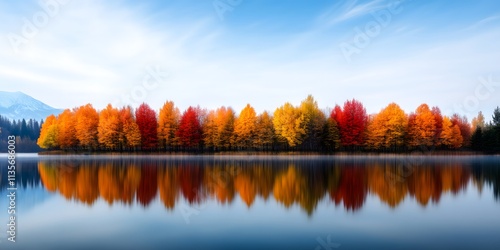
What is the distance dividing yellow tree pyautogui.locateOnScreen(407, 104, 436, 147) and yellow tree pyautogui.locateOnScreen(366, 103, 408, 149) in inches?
75.0

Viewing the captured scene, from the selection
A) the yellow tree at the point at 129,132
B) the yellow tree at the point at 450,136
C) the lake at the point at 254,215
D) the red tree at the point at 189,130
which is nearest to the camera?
the lake at the point at 254,215

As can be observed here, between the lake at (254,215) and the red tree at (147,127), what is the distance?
48.6m

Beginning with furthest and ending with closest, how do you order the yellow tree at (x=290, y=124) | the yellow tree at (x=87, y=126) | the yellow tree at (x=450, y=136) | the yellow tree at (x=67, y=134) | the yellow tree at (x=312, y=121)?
1. the yellow tree at (x=67, y=134)
2. the yellow tree at (x=87, y=126)
3. the yellow tree at (x=450, y=136)
4. the yellow tree at (x=312, y=121)
5. the yellow tree at (x=290, y=124)

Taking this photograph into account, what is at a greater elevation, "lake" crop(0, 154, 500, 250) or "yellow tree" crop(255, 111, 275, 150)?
"yellow tree" crop(255, 111, 275, 150)

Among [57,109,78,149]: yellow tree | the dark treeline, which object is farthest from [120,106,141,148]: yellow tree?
the dark treeline

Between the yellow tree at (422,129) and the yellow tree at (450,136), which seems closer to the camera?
the yellow tree at (422,129)

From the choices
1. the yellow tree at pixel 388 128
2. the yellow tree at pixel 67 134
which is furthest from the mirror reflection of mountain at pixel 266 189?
the yellow tree at pixel 67 134

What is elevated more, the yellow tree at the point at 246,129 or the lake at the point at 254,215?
the yellow tree at the point at 246,129

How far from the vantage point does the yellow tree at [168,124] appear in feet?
242

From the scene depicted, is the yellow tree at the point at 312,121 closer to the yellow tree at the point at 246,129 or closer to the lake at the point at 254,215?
the yellow tree at the point at 246,129

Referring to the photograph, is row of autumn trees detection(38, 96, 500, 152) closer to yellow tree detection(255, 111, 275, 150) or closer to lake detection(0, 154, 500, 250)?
yellow tree detection(255, 111, 275, 150)

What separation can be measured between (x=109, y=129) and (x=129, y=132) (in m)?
3.95

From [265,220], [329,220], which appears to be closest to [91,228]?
[265,220]

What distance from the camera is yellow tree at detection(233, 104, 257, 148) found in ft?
230
